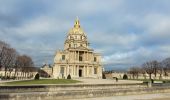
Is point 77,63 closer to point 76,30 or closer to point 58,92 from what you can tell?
point 76,30

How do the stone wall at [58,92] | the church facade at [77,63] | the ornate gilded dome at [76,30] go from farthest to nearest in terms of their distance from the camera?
the ornate gilded dome at [76,30]
the church facade at [77,63]
the stone wall at [58,92]

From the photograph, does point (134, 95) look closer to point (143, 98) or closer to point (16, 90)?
point (143, 98)

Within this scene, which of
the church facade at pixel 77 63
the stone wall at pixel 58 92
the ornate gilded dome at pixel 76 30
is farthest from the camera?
the ornate gilded dome at pixel 76 30

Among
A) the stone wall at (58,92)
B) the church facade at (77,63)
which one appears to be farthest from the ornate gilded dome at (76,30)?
the stone wall at (58,92)

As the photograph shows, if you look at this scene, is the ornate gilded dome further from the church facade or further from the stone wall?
the stone wall

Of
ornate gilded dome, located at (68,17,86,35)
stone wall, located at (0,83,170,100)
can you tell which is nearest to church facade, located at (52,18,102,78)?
ornate gilded dome, located at (68,17,86,35)

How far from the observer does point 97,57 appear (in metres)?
108

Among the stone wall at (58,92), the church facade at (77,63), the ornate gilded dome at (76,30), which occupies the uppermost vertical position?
the ornate gilded dome at (76,30)

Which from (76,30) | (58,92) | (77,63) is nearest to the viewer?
(58,92)

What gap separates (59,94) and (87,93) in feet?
8.45

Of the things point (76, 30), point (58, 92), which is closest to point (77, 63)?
point (76, 30)

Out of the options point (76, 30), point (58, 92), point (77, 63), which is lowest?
point (58, 92)

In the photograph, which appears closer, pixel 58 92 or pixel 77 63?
pixel 58 92

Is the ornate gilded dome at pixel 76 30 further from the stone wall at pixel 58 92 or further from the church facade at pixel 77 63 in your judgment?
the stone wall at pixel 58 92
